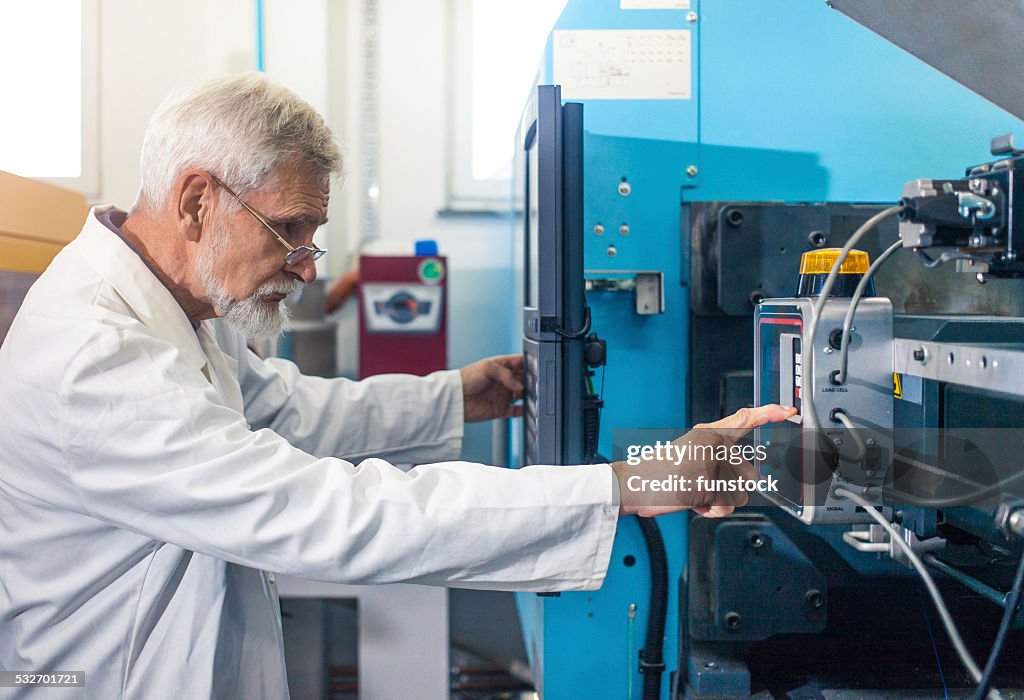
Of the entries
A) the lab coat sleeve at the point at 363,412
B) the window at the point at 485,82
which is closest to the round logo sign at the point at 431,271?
the window at the point at 485,82

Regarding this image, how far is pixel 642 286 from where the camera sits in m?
1.03

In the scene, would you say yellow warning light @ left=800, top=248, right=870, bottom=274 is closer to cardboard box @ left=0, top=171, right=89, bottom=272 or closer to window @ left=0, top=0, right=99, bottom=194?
cardboard box @ left=0, top=171, right=89, bottom=272

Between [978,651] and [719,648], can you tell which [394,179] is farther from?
[978,651]

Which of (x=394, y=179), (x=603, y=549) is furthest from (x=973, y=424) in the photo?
(x=394, y=179)

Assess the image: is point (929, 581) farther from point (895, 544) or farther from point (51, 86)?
point (51, 86)

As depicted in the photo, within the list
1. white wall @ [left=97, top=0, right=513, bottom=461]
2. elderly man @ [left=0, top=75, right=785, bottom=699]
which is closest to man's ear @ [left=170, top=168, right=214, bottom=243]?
elderly man @ [left=0, top=75, right=785, bottom=699]

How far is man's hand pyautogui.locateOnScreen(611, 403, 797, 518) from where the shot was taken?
788 millimetres

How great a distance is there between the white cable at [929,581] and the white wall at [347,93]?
4.73 feet

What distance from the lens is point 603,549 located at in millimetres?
811

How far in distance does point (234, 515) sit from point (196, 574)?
22 cm

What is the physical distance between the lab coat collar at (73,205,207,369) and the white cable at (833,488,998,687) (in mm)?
759

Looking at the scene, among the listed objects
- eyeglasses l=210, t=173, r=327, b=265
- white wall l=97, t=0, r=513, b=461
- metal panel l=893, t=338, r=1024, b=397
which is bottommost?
metal panel l=893, t=338, r=1024, b=397

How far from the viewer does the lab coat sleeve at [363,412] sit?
1346 millimetres

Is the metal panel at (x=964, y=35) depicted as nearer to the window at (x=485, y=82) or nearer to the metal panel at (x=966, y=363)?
the metal panel at (x=966, y=363)
